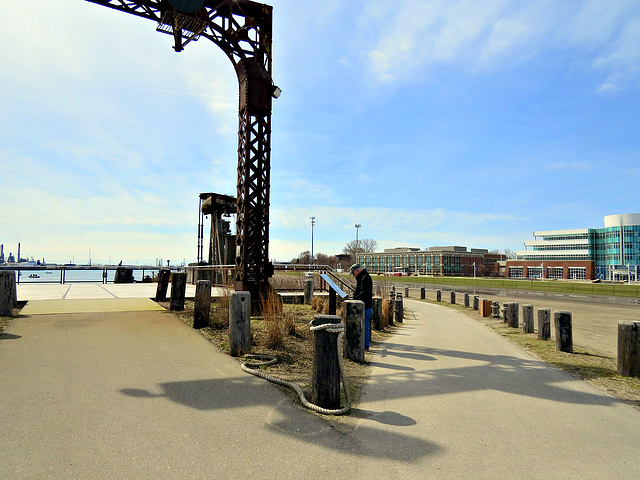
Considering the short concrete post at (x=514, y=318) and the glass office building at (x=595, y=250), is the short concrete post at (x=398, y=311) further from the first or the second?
the glass office building at (x=595, y=250)

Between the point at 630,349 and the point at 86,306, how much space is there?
11.5m

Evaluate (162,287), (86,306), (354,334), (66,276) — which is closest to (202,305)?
(354,334)

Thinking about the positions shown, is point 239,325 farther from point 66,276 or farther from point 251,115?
point 66,276

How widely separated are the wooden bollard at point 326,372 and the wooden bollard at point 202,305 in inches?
169

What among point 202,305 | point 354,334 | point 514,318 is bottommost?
point 514,318

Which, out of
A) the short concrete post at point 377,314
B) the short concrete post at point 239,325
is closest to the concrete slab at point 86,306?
the short concrete post at point 239,325

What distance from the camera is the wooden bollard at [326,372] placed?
15.0 feet

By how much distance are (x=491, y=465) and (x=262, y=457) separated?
198cm

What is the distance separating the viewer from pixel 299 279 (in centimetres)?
1872

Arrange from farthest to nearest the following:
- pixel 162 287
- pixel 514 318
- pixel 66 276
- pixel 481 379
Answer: pixel 66 276 → pixel 514 318 → pixel 162 287 → pixel 481 379

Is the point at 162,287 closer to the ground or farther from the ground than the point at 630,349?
farther from the ground

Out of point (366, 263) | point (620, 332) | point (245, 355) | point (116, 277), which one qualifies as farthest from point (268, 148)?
point (366, 263)

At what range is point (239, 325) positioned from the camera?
6734mm

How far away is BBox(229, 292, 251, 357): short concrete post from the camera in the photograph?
664 cm
